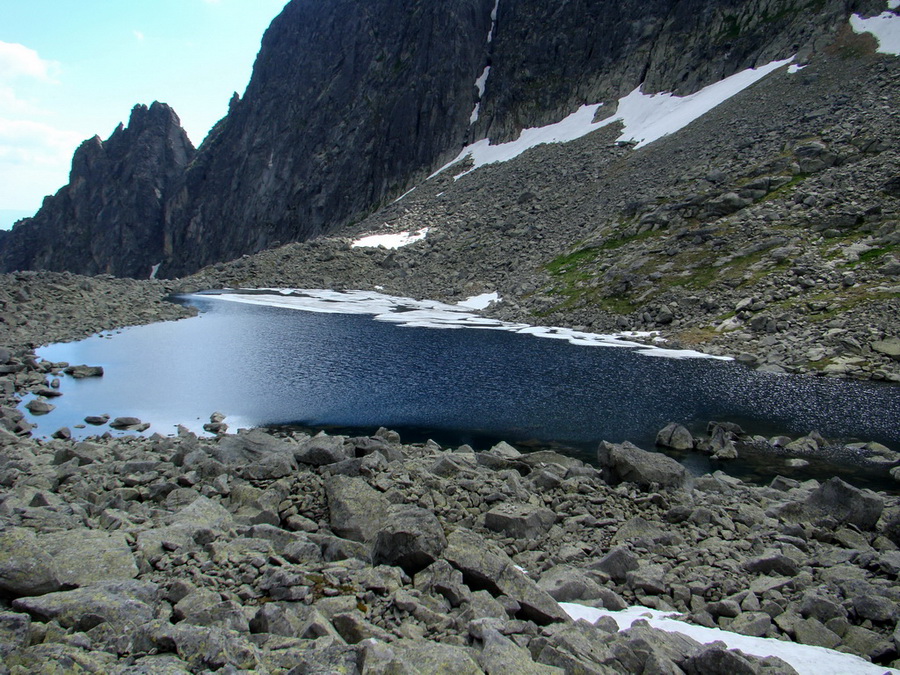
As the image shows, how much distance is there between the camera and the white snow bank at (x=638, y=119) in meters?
85.7

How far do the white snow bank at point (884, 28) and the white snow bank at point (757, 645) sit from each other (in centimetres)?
8669

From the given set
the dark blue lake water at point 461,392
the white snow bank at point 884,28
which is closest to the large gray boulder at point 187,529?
the dark blue lake water at point 461,392

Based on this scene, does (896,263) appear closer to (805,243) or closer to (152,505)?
(805,243)

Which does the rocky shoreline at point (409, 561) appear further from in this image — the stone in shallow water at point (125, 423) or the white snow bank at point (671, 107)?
the white snow bank at point (671, 107)

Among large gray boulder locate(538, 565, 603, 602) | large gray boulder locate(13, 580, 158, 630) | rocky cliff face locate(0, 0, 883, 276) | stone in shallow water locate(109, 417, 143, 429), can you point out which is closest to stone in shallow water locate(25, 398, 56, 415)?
stone in shallow water locate(109, 417, 143, 429)

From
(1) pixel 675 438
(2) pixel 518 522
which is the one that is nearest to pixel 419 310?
(1) pixel 675 438

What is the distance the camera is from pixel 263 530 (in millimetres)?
11727

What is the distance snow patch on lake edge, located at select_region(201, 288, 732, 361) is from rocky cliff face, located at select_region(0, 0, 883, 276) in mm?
51905

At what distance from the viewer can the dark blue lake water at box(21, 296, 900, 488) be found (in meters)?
28.2

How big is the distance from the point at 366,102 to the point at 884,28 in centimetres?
10314

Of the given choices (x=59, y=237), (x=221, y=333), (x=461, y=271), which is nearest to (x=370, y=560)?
(x=221, y=333)

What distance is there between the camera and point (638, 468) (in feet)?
61.3

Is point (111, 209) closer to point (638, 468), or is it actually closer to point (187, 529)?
point (638, 468)

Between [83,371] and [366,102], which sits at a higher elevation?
[366,102]
